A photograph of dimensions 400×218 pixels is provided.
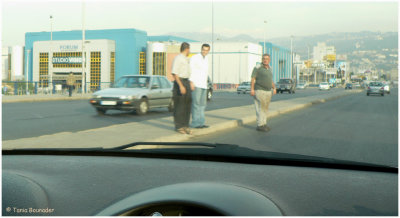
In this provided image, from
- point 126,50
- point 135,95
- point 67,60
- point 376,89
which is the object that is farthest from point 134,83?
point 67,60

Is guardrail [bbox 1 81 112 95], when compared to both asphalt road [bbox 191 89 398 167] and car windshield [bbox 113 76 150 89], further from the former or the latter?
asphalt road [bbox 191 89 398 167]

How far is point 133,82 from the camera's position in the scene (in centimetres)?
1512

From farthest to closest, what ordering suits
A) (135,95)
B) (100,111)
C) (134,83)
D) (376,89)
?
(376,89)
(134,83)
(100,111)
(135,95)

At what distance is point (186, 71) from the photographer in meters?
8.54

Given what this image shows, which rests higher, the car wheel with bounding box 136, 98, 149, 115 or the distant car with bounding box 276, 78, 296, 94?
the distant car with bounding box 276, 78, 296, 94

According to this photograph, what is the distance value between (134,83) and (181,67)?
6856 mm

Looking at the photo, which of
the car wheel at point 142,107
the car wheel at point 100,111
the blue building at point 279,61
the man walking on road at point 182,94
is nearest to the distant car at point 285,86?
the blue building at point 279,61

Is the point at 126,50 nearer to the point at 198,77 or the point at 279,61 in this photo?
the point at 279,61

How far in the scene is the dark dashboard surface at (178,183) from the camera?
192 cm

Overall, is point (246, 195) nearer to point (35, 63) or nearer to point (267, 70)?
point (267, 70)

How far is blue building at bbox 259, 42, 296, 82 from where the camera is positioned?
91.5 metres

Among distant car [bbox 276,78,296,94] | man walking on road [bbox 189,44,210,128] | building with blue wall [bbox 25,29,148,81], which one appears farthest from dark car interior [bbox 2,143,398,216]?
building with blue wall [bbox 25,29,148,81]

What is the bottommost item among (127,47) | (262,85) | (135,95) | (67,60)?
→ (135,95)

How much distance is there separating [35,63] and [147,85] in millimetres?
62427
